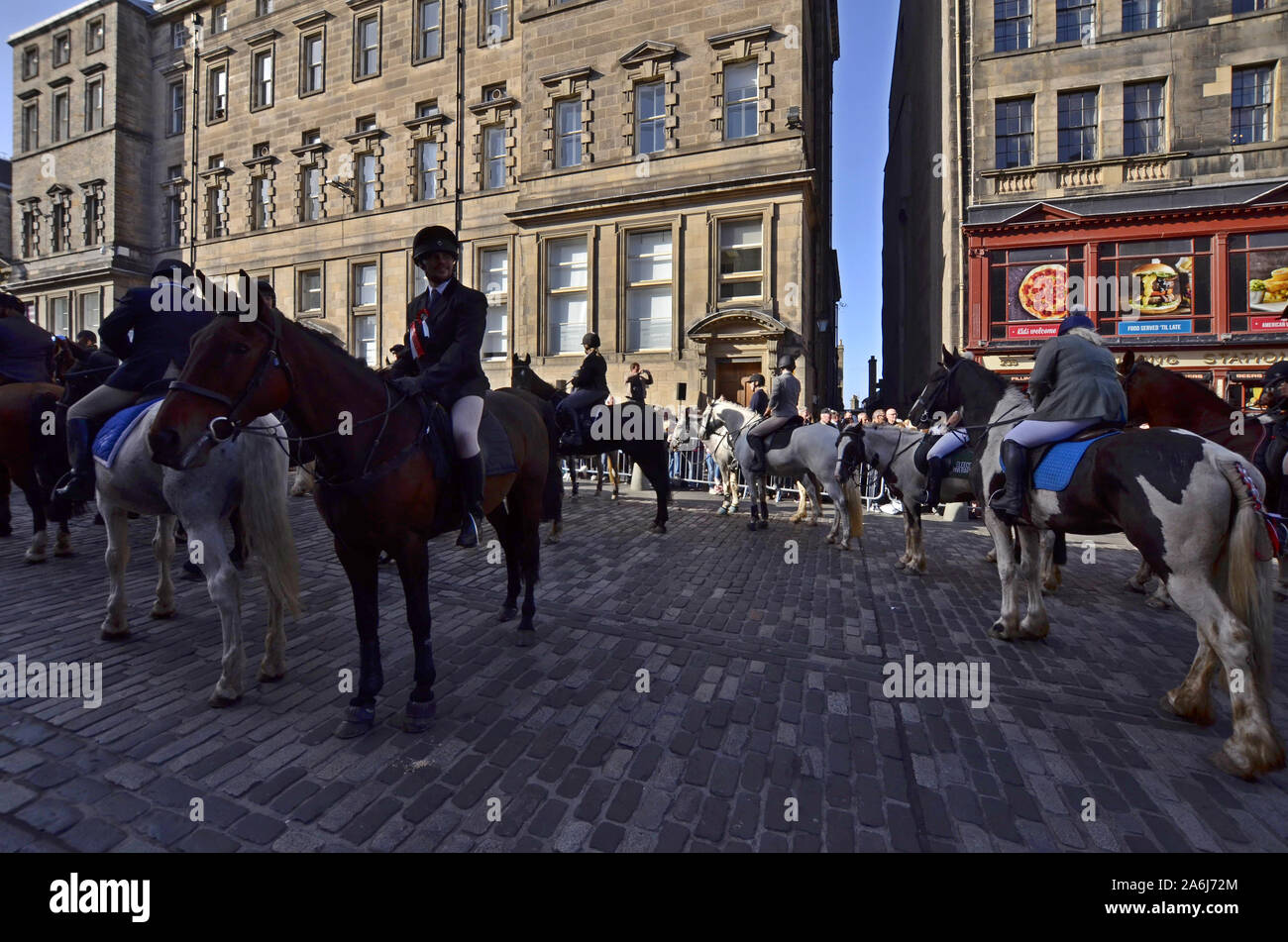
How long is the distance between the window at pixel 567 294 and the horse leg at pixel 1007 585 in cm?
1955

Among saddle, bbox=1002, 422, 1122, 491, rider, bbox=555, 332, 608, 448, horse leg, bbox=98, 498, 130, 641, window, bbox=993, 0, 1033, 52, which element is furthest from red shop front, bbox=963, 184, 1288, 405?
horse leg, bbox=98, 498, 130, 641

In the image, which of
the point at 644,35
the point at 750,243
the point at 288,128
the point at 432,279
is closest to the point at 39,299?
the point at 288,128

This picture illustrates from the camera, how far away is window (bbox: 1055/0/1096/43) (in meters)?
19.4

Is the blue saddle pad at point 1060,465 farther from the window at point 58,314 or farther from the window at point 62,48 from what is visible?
the window at point 62,48

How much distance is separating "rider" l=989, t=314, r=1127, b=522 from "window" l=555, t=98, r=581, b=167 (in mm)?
22046

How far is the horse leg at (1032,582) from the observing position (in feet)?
16.6

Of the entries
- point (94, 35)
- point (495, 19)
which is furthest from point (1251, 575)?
point (94, 35)

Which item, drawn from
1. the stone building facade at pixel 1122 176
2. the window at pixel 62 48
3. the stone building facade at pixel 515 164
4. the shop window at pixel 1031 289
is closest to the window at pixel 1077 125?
the stone building facade at pixel 1122 176

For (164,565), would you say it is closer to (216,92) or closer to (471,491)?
(471,491)

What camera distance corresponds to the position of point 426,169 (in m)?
26.2
